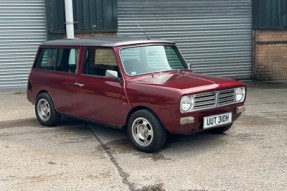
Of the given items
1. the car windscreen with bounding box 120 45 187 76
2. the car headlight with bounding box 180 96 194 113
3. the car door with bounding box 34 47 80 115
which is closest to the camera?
the car headlight with bounding box 180 96 194 113

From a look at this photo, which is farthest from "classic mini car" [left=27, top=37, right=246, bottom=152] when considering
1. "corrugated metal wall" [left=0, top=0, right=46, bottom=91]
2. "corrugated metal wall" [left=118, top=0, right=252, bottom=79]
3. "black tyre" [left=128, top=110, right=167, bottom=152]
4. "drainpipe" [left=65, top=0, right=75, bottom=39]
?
"corrugated metal wall" [left=118, top=0, right=252, bottom=79]

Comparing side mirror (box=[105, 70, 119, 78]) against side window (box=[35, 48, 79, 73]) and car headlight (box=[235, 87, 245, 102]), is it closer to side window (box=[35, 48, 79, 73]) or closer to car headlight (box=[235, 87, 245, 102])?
side window (box=[35, 48, 79, 73])

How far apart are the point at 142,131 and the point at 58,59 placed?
227cm

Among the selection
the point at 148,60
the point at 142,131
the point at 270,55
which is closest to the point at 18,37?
the point at 148,60

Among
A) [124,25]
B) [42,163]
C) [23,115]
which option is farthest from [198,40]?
[42,163]

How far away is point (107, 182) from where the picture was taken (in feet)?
16.2

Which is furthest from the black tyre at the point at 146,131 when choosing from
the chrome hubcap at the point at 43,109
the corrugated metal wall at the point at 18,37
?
the corrugated metal wall at the point at 18,37

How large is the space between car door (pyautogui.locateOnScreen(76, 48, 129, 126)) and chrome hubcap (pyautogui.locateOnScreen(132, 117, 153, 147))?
24cm

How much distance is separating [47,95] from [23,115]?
1462 mm

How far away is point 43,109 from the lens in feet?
25.8

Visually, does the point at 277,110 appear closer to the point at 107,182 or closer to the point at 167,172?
the point at 167,172

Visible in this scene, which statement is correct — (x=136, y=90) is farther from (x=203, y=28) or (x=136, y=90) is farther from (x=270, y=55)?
(x=270, y=55)

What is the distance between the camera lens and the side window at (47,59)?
759 cm

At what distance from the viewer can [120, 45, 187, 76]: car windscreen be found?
21.1ft
